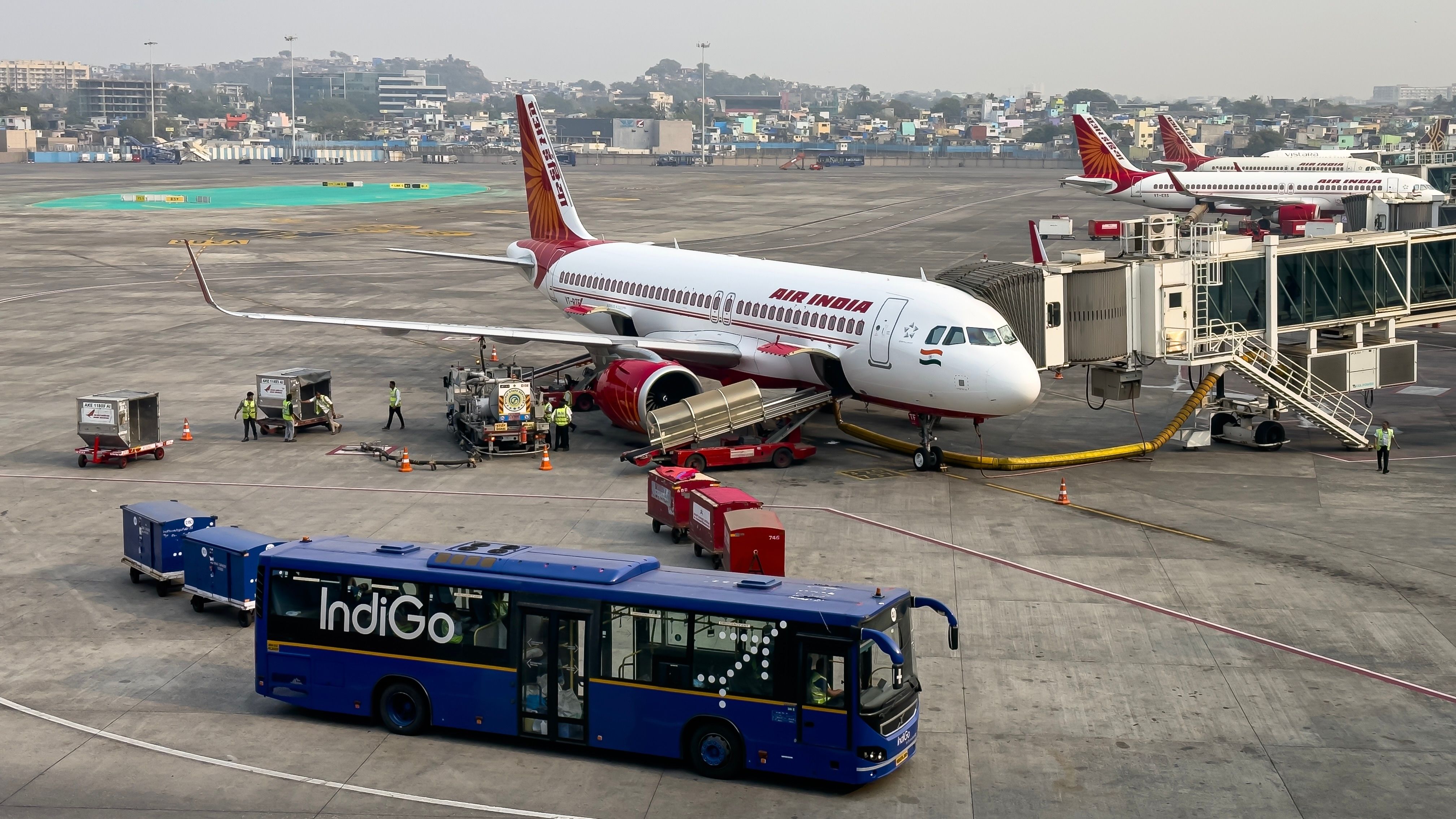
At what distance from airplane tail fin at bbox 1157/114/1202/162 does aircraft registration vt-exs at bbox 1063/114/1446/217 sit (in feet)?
44.7

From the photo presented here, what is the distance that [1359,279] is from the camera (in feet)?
145

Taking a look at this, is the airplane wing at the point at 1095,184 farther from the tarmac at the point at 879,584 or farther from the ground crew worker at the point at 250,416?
the ground crew worker at the point at 250,416

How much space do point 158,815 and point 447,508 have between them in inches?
652

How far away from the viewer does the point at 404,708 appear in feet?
71.9

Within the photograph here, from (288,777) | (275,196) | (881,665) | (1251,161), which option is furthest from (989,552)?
(275,196)

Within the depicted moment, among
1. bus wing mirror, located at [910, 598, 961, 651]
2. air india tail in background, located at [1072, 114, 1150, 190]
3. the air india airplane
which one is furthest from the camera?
the air india airplane

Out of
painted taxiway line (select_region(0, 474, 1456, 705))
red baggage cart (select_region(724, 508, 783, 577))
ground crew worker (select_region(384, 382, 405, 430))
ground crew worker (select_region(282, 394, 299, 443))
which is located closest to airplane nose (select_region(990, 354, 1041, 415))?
painted taxiway line (select_region(0, 474, 1456, 705))

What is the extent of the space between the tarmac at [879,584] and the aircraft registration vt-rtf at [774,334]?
232 cm

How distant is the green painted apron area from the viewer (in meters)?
148

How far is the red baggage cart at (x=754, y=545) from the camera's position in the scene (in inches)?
1141

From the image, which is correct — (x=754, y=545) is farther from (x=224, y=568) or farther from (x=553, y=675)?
(x=224, y=568)

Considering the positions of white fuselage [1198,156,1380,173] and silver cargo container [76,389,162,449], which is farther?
white fuselage [1198,156,1380,173]

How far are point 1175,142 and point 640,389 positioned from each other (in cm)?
11141

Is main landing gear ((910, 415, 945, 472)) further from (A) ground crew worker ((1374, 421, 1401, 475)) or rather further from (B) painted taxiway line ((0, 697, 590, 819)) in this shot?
(B) painted taxiway line ((0, 697, 590, 819))
